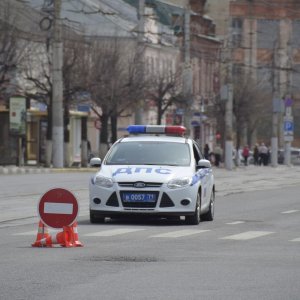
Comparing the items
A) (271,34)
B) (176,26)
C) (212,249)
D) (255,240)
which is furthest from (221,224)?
(271,34)

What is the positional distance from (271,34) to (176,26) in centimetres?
2064

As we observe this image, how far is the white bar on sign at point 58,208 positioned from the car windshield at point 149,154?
5798 millimetres

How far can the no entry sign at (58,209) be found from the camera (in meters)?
17.7

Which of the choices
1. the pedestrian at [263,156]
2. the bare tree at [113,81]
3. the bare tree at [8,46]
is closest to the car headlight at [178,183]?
the bare tree at [8,46]

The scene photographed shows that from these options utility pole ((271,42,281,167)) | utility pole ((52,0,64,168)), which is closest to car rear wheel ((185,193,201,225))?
utility pole ((52,0,64,168))

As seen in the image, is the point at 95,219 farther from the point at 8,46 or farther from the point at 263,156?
the point at 263,156

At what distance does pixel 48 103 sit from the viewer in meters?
66.8

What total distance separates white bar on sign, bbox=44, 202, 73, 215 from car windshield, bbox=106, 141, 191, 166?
580 centimetres

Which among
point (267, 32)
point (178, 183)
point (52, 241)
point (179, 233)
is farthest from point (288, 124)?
point (52, 241)

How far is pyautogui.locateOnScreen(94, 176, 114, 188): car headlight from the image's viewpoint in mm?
22573

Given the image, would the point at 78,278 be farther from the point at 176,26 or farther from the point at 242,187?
the point at 176,26

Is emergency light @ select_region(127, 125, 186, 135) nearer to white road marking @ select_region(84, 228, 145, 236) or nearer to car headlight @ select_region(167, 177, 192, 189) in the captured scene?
car headlight @ select_region(167, 177, 192, 189)

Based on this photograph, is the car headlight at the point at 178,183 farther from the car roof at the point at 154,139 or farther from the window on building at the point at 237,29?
the window on building at the point at 237,29

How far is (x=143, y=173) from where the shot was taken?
22734 millimetres
